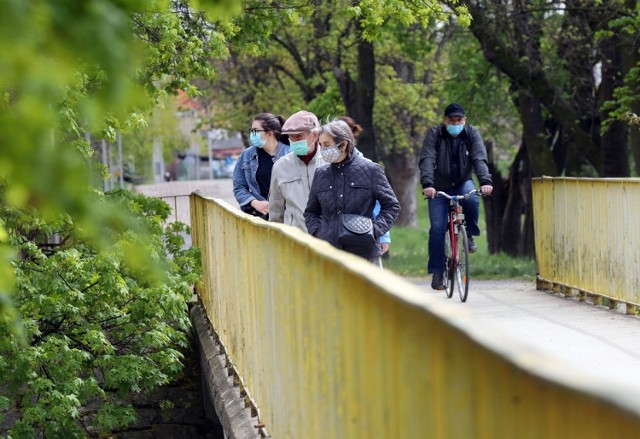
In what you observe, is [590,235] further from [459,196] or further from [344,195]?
[344,195]

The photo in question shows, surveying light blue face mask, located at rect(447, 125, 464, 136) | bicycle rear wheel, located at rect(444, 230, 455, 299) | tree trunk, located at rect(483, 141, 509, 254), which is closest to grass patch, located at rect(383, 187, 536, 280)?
tree trunk, located at rect(483, 141, 509, 254)

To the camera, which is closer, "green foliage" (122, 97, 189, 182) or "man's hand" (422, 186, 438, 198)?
"man's hand" (422, 186, 438, 198)

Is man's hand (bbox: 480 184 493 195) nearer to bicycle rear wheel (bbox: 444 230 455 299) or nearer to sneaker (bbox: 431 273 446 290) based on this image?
bicycle rear wheel (bbox: 444 230 455 299)

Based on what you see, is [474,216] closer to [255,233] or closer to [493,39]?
[255,233]

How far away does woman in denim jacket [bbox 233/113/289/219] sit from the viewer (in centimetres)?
1141

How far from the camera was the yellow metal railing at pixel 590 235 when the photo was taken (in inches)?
470

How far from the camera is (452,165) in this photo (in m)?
13.2

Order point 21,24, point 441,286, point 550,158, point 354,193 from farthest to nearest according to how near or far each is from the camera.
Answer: point 550,158, point 441,286, point 354,193, point 21,24

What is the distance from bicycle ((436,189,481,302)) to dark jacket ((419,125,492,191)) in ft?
0.55

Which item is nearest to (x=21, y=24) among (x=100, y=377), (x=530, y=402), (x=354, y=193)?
(x=530, y=402)

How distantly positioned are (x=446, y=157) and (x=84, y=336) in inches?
144

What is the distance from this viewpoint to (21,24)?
6.41 ft

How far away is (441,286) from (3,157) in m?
12.1

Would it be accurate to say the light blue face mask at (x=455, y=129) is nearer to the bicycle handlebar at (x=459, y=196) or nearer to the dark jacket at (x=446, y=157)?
the dark jacket at (x=446, y=157)
